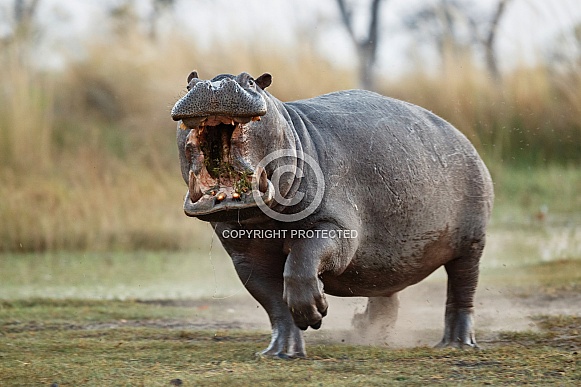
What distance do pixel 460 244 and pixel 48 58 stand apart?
405 inches

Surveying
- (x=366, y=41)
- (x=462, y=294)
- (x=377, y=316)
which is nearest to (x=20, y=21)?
(x=366, y=41)

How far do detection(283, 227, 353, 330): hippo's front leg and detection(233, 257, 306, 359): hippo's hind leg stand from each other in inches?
17.4

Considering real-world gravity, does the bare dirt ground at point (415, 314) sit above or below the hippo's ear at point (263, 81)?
below

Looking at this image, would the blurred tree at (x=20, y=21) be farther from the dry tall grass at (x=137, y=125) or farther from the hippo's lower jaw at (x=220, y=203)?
the hippo's lower jaw at (x=220, y=203)

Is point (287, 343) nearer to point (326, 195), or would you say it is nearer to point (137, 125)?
point (326, 195)

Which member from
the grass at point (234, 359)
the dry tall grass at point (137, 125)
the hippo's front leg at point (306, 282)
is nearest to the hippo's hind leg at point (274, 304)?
the grass at point (234, 359)

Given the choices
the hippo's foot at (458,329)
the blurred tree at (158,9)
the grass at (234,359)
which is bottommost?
the grass at (234,359)

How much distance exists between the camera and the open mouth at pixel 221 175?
458cm

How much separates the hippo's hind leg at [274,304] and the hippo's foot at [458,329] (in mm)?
1006

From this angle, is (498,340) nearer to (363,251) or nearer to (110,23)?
(363,251)

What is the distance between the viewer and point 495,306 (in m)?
7.68

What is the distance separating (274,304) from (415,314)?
90.7 inches

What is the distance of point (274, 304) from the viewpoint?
17.4 ft

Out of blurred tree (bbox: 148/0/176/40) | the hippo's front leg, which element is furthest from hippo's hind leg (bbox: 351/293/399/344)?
blurred tree (bbox: 148/0/176/40)
